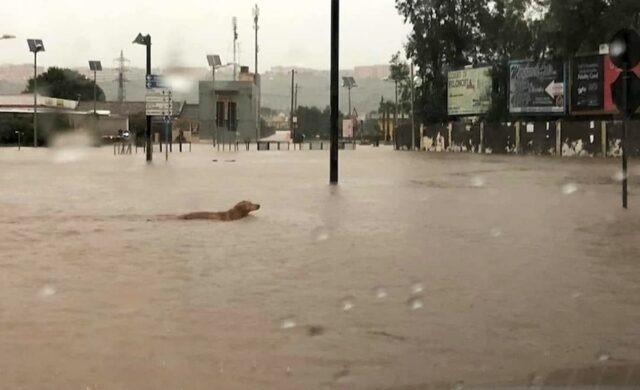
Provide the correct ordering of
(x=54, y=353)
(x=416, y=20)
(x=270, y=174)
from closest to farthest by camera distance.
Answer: (x=54, y=353)
(x=270, y=174)
(x=416, y=20)

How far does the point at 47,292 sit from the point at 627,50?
12.1 metres

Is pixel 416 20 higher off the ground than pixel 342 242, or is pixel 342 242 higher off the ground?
pixel 416 20

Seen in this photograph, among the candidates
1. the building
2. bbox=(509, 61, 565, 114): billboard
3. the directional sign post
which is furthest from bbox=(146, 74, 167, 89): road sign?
the building

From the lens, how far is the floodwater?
21.6 feet

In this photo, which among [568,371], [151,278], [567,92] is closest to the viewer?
[568,371]

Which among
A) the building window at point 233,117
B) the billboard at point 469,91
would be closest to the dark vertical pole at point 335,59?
the billboard at point 469,91

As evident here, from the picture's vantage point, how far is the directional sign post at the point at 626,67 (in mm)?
17734

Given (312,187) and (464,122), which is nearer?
(312,187)

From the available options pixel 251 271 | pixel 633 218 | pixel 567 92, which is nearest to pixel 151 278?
pixel 251 271

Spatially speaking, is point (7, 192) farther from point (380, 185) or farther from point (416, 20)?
point (416, 20)

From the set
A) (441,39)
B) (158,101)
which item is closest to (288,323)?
(158,101)

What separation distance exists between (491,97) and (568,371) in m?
65.7

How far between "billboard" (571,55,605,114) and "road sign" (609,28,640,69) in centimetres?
3903

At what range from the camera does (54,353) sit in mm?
7062
